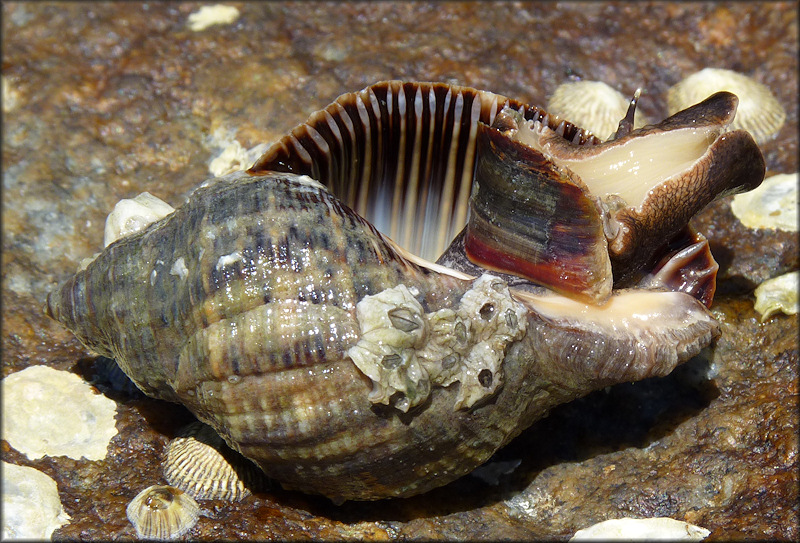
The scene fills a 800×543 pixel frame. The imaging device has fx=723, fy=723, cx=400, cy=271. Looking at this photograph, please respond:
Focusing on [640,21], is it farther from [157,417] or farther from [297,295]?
[157,417]

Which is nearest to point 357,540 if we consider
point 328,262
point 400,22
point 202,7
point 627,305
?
point 328,262

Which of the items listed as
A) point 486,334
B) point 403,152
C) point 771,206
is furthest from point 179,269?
point 771,206

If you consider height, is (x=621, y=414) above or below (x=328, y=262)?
below

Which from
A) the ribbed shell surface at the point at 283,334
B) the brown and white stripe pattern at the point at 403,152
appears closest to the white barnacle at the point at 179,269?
the ribbed shell surface at the point at 283,334

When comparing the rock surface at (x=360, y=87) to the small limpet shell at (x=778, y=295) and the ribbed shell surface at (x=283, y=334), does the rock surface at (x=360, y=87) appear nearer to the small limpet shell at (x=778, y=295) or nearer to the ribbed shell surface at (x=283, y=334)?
the small limpet shell at (x=778, y=295)

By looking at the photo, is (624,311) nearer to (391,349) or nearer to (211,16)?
(391,349)

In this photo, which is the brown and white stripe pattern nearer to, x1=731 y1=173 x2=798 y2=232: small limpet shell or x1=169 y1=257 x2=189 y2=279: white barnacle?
x1=169 y1=257 x2=189 y2=279: white barnacle

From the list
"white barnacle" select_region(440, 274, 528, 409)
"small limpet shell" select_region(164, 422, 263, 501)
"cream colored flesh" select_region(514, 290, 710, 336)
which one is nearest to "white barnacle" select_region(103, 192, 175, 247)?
"small limpet shell" select_region(164, 422, 263, 501)
